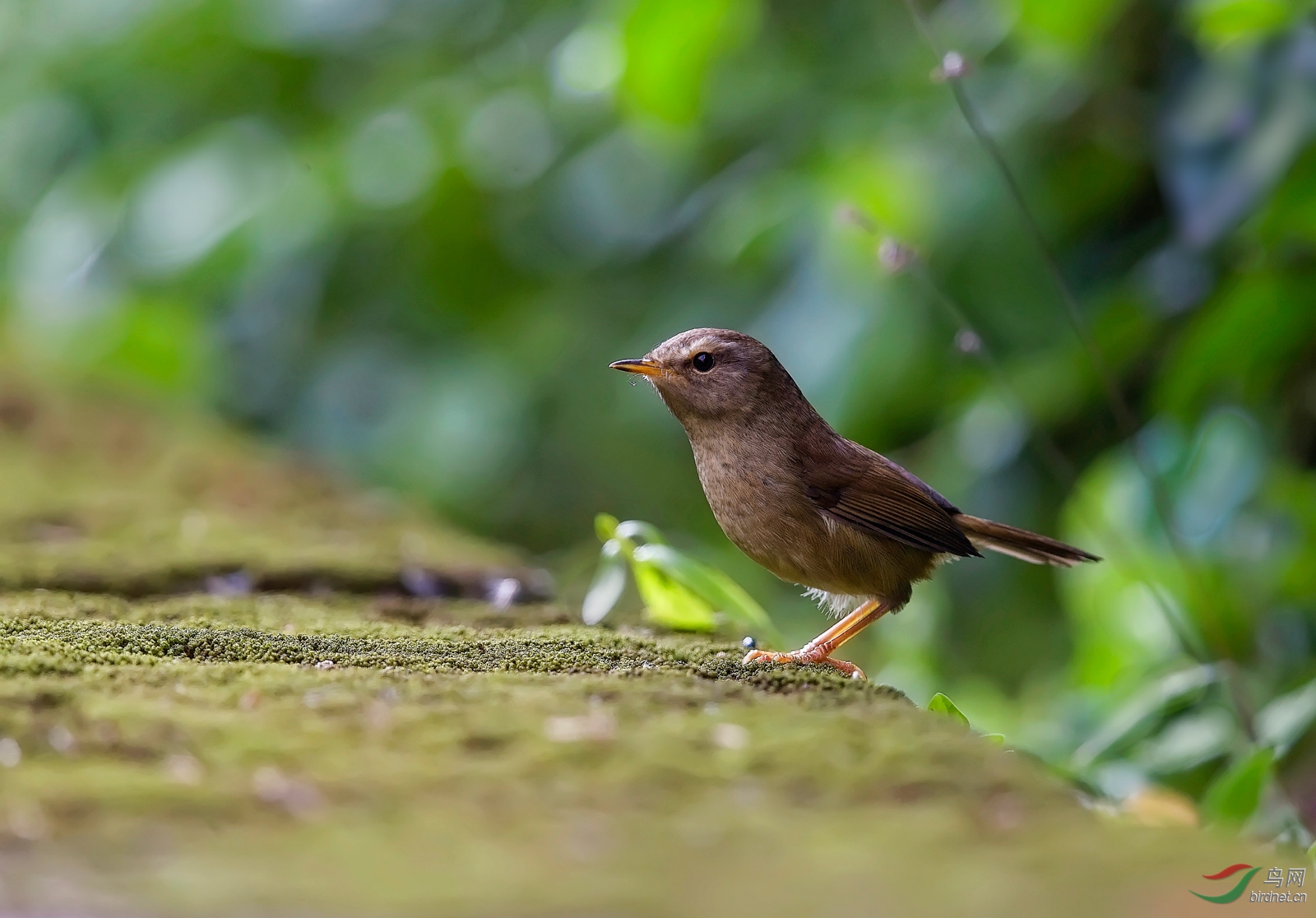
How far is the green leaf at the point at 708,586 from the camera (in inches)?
113

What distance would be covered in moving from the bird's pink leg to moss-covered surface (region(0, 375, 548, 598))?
782mm

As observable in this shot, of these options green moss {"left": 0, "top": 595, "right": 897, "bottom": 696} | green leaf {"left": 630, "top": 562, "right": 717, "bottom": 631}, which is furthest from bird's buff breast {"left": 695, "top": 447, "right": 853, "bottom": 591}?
green moss {"left": 0, "top": 595, "right": 897, "bottom": 696}

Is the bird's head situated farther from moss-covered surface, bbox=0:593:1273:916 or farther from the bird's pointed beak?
moss-covered surface, bbox=0:593:1273:916

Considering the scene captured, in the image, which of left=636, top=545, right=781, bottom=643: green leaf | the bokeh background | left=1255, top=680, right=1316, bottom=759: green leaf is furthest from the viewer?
the bokeh background

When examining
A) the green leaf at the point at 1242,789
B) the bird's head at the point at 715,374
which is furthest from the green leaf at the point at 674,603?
the green leaf at the point at 1242,789

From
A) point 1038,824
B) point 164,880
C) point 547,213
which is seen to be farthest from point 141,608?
point 547,213

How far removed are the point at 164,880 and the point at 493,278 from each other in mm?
5640

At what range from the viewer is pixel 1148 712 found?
134 inches

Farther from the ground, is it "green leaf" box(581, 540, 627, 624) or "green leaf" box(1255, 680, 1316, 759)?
"green leaf" box(581, 540, 627, 624)

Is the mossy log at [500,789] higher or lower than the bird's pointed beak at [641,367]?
lower

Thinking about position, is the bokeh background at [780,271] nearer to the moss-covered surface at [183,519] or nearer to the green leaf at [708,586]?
the moss-covered surface at [183,519]

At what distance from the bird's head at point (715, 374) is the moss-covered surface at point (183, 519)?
25.1 inches

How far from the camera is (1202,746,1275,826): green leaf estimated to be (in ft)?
8.78

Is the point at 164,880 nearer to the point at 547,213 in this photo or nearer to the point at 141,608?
the point at 141,608
